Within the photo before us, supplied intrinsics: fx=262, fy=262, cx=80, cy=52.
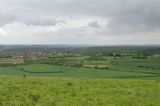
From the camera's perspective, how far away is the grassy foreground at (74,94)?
1366 cm

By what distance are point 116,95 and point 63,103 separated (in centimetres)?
385

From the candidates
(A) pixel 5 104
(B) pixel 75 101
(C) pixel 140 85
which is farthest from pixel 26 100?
(C) pixel 140 85

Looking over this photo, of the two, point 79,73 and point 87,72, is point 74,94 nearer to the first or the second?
point 79,73

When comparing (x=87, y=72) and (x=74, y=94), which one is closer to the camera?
(x=74, y=94)

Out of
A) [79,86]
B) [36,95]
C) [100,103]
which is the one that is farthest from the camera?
[79,86]

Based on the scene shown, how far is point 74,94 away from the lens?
612 inches

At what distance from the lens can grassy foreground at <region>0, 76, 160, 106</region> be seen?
1366 centimetres

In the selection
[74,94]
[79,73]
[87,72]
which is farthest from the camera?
[87,72]

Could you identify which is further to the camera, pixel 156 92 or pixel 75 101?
pixel 156 92

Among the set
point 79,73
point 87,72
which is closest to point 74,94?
point 79,73

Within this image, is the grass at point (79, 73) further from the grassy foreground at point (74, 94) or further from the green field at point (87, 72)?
the grassy foreground at point (74, 94)

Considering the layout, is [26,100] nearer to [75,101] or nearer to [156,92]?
[75,101]

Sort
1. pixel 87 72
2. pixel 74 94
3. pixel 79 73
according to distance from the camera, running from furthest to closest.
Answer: pixel 87 72, pixel 79 73, pixel 74 94

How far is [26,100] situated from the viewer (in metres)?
13.6
